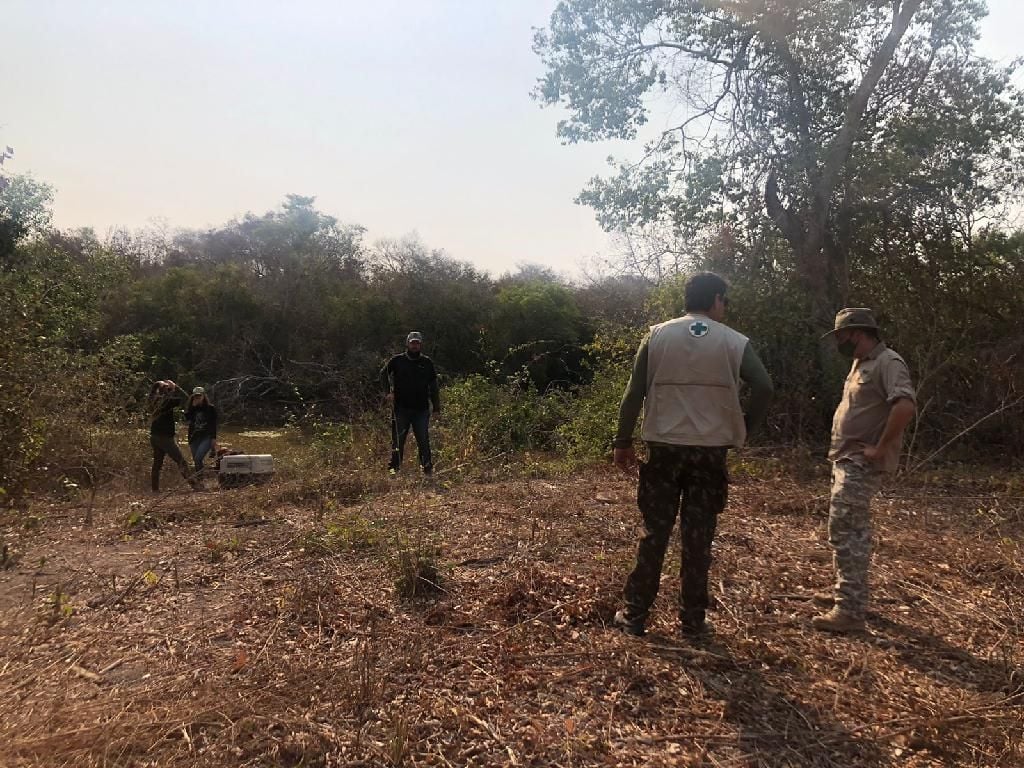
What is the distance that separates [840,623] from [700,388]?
1327 millimetres

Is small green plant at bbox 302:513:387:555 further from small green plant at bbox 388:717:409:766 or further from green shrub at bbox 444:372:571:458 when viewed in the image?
green shrub at bbox 444:372:571:458

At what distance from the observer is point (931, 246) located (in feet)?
29.8

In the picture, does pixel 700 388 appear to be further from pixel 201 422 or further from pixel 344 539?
pixel 201 422

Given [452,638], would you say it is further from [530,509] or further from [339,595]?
[530,509]

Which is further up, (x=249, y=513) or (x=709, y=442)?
(x=709, y=442)

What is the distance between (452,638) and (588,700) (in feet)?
2.46

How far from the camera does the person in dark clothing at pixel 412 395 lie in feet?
24.1

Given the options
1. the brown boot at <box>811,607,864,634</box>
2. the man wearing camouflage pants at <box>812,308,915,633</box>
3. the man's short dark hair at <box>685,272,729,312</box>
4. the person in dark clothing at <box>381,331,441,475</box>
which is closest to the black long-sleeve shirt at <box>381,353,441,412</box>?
the person in dark clothing at <box>381,331,441,475</box>

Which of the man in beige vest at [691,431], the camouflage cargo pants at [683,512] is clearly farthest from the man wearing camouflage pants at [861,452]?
the camouflage cargo pants at [683,512]

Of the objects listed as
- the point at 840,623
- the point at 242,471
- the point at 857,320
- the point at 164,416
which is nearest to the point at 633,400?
the point at 857,320

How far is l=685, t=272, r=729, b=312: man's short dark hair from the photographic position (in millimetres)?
3092

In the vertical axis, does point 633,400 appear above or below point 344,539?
above

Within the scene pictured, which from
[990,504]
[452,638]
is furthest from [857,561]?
[990,504]

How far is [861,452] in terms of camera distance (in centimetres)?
335
